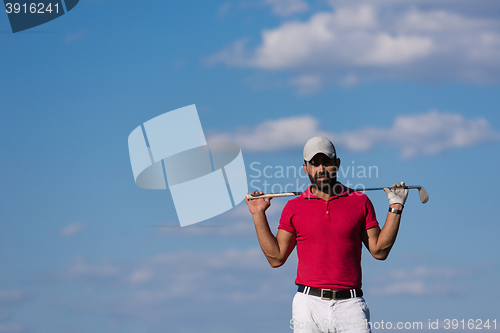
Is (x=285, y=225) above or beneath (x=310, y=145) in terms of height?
beneath

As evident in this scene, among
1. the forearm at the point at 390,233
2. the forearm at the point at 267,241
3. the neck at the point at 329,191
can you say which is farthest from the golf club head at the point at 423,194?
the forearm at the point at 267,241

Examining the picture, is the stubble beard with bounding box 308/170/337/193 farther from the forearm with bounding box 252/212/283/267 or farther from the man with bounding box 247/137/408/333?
the forearm with bounding box 252/212/283/267

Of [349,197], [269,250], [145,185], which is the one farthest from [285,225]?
[145,185]

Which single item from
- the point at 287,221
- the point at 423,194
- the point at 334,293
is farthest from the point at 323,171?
the point at 334,293

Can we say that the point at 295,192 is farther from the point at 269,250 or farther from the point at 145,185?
the point at 145,185

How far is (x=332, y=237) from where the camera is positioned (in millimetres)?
8656

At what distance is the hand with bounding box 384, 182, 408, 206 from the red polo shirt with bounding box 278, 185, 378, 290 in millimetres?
318

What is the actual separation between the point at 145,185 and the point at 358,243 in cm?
756

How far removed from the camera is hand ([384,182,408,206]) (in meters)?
8.67

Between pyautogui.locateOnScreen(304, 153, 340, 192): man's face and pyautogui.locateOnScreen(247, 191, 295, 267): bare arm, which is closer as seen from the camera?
pyautogui.locateOnScreen(304, 153, 340, 192): man's face

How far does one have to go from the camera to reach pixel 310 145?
8891 millimetres

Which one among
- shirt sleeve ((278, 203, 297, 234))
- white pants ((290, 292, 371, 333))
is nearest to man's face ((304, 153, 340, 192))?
shirt sleeve ((278, 203, 297, 234))

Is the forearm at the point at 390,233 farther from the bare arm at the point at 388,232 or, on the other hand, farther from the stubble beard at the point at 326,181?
the stubble beard at the point at 326,181

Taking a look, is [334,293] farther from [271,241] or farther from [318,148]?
[318,148]
